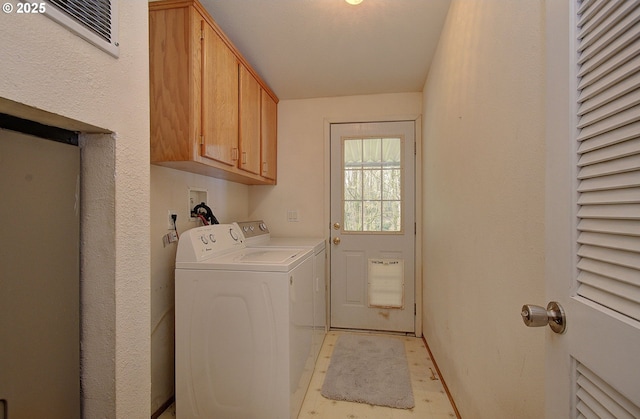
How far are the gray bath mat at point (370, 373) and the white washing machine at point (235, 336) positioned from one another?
1.33 feet

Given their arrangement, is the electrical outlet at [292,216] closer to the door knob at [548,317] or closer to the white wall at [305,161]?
the white wall at [305,161]

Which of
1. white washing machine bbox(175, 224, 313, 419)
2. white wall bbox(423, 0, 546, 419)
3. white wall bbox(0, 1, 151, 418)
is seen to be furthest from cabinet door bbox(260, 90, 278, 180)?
white wall bbox(0, 1, 151, 418)

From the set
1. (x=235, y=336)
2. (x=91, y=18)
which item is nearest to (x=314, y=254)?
(x=235, y=336)

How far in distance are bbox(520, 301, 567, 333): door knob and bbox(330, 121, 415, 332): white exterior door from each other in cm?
214

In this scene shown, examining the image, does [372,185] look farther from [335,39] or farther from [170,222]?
[170,222]

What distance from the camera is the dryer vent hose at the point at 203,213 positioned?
1.98 meters

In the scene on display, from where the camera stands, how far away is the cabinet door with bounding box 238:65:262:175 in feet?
6.55

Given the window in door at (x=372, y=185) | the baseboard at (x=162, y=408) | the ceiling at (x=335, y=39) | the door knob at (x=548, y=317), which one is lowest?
the baseboard at (x=162, y=408)

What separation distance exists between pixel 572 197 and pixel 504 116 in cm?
55

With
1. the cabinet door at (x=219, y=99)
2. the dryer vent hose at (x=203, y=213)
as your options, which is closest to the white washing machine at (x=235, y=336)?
the dryer vent hose at (x=203, y=213)

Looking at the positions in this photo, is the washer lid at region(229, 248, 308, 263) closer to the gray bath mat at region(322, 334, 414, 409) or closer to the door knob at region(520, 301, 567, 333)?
the gray bath mat at region(322, 334, 414, 409)

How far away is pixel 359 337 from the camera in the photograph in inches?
103

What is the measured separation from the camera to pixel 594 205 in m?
0.50

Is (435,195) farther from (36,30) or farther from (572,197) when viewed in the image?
(36,30)
